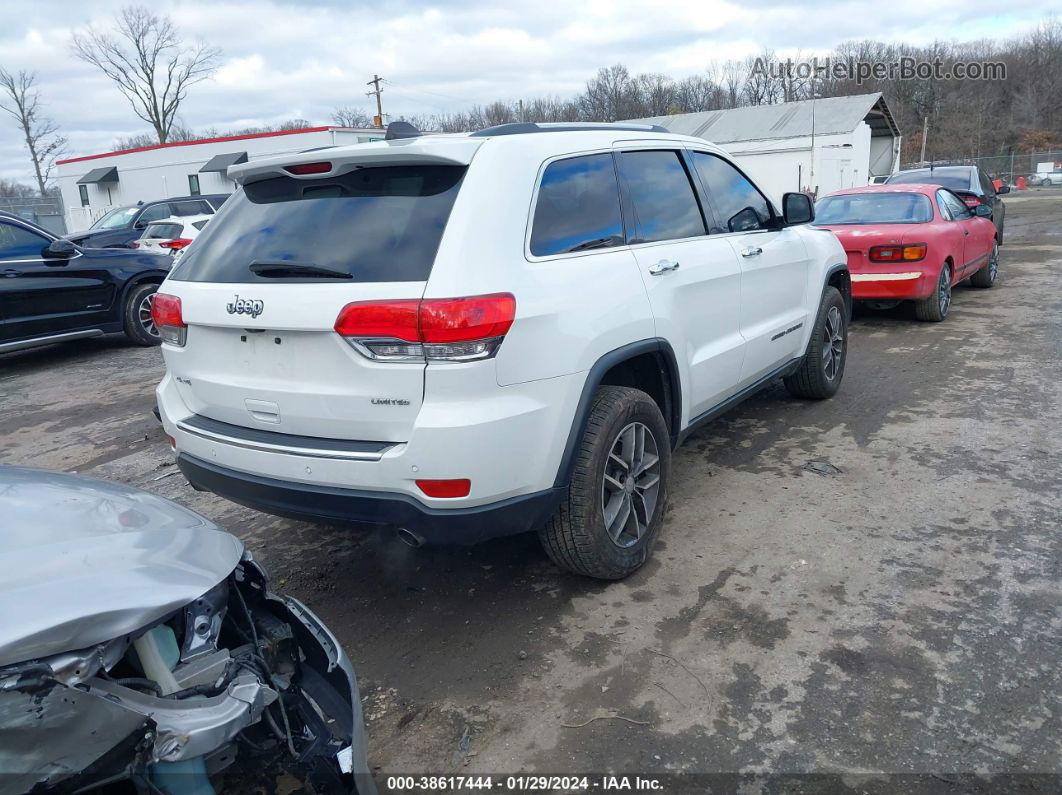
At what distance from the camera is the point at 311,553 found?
404 centimetres

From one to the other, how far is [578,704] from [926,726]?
112 cm

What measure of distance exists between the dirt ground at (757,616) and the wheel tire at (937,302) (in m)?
3.32

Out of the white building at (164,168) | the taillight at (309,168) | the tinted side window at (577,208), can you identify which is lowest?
the tinted side window at (577,208)

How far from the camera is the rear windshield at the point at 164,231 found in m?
14.6

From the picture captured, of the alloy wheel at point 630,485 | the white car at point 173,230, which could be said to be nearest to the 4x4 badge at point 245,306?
the alloy wheel at point 630,485

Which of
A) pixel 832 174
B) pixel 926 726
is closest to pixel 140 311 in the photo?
pixel 926 726

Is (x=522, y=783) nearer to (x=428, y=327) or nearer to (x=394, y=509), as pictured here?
(x=394, y=509)

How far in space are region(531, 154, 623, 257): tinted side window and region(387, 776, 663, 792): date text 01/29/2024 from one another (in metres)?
1.81

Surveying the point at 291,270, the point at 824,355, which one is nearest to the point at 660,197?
the point at 291,270

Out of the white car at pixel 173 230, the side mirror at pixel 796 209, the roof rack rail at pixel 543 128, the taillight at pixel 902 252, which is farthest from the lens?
the white car at pixel 173 230

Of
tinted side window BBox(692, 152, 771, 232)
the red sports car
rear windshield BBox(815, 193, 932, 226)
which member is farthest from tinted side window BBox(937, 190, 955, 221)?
tinted side window BBox(692, 152, 771, 232)

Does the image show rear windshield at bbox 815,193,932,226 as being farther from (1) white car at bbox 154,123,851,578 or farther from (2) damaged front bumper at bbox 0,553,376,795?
(2) damaged front bumper at bbox 0,553,376,795

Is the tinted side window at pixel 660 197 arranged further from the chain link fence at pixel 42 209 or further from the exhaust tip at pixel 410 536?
the chain link fence at pixel 42 209

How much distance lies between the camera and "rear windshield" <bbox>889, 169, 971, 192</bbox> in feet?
44.0
